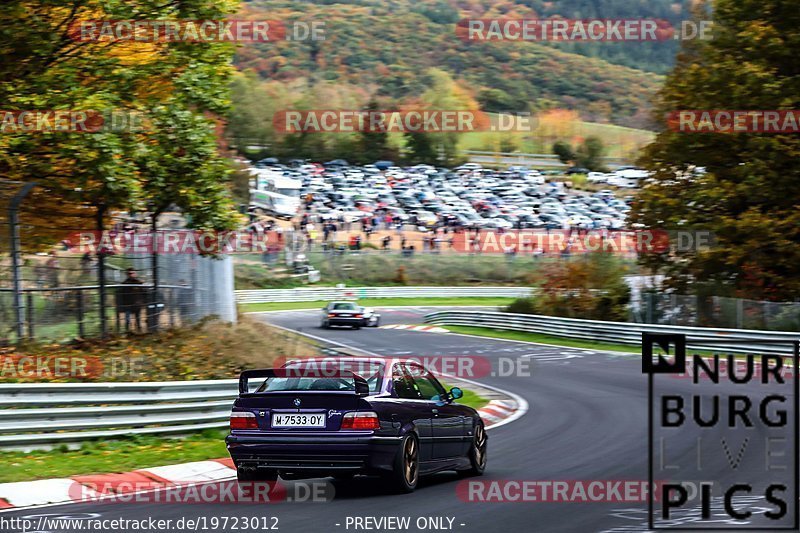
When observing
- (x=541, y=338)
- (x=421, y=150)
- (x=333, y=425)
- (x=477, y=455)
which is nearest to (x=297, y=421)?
(x=333, y=425)

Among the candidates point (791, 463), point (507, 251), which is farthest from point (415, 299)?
point (791, 463)

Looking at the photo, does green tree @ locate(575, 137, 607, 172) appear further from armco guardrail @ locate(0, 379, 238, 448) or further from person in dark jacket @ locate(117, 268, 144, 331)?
armco guardrail @ locate(0, 379, 238, 448)

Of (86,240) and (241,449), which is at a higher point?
(86,240)

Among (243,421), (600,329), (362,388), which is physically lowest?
(600,329)

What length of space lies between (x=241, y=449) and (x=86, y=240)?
35.0 ft

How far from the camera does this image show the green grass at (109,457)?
11477mm

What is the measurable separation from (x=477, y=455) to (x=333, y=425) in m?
2.67

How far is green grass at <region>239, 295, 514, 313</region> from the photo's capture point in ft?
186

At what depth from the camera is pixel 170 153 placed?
20281 millimetres

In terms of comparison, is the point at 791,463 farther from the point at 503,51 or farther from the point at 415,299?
the point at 503,51

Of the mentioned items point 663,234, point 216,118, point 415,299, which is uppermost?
point 216,118

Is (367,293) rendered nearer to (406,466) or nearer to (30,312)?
(30,312)

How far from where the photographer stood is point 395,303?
61.3 metres

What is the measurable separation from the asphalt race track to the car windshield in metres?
1.01
